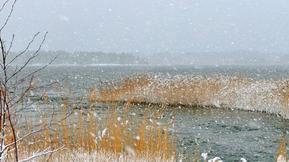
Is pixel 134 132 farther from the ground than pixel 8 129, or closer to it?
closer to it

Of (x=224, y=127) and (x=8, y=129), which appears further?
(x=224, y=127)

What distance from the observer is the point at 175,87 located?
25.2 meters

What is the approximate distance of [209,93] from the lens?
81.4ft

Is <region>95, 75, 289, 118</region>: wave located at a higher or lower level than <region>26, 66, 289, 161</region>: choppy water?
higher

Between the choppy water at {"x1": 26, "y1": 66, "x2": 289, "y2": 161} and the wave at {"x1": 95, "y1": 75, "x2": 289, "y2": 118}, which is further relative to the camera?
the wave at {"x1": 95, "y1": 75, "x2": 289, "y2": 118}

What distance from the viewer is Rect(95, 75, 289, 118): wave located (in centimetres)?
2270

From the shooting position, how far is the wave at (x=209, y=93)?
74.5 feet

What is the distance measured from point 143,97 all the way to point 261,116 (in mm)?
7416

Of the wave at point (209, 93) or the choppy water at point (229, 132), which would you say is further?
the wave at point (209, 93)

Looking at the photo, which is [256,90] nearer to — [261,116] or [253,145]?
[261,116]

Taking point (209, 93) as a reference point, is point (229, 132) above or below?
below

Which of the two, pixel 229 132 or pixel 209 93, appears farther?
pixel 209 93

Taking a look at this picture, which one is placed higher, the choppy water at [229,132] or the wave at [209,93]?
the wave at [209,93]

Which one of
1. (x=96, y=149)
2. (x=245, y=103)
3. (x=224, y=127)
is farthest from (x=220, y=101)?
(x=96, y=149)
